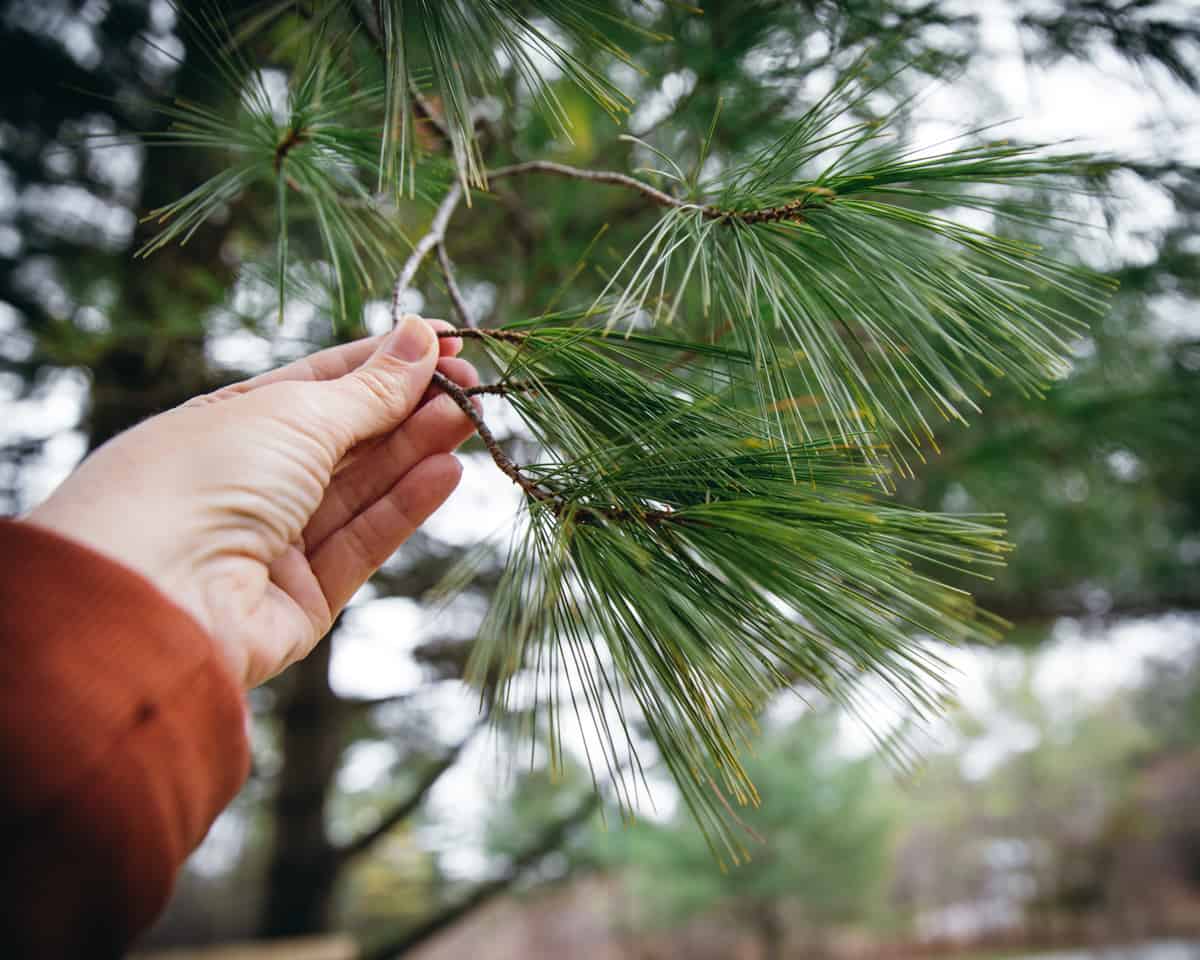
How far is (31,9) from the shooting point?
1354 mm

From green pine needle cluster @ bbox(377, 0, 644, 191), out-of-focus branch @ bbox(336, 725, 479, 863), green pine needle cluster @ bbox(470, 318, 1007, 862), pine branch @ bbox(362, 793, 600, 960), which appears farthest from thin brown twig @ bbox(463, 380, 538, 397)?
pine branch @ bbox(362, 793, 600, 960)

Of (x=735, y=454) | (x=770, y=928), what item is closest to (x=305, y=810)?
(x=735, y=454)

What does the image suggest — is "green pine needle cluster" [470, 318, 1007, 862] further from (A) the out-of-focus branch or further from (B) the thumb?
(A) the out-of-focus branch

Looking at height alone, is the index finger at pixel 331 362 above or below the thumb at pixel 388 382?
above

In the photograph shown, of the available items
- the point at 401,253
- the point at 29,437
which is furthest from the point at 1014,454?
the point at 29,437

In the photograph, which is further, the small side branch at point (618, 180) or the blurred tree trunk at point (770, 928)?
the blurred tree trunk at point (770, 928)

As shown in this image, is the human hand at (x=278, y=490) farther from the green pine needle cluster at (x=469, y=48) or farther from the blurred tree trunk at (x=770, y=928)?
the blurred tree trunk at (x=770, y=928)

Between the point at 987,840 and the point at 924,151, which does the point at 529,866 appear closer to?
the point at 924,151

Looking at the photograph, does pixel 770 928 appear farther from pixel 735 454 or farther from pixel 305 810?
pixel 735 454

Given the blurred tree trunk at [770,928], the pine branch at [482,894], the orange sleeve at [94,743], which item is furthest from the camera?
the blurred tree trunk at [770,928]

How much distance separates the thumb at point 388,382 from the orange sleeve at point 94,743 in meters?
0.17

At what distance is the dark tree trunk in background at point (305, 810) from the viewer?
209cm

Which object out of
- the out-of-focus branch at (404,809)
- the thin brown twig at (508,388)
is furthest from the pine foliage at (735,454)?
the out-of-focus branch at (404,809)

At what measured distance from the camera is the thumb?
50 cm
